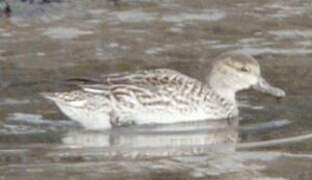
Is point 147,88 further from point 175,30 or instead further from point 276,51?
point 175,30

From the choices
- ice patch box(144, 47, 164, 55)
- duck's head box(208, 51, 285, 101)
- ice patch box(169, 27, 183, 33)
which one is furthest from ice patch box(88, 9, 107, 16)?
duck's head box(208, 51, 285, 101)

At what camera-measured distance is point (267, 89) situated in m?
13.0

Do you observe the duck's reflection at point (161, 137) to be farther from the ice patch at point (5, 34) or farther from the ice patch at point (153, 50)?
the ice patch at point (5, 34)

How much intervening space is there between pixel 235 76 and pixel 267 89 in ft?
1.18

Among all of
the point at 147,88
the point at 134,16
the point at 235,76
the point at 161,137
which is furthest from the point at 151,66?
the point at 161,137

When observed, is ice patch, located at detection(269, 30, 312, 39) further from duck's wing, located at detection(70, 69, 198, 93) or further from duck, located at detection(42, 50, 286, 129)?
duck's wing, located at detection(70, 69, 198, 93)

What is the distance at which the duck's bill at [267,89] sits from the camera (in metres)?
13.0

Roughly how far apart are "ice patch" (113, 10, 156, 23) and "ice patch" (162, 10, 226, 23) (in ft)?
0.58

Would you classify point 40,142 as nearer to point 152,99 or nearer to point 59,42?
point 152,99

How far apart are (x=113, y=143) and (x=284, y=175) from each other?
1651 millimetres

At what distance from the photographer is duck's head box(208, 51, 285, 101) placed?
517 inches

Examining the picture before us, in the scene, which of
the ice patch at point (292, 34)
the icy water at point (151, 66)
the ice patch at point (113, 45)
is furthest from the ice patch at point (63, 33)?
the ice patch at point (292, 34)

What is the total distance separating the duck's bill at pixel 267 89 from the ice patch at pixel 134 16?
3397 millimetres

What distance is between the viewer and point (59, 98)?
40.7 feet
